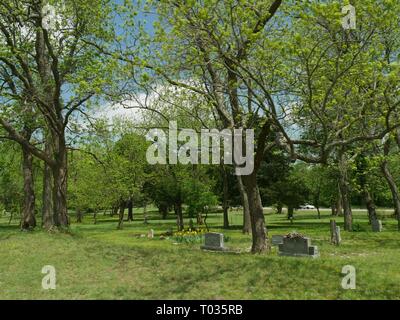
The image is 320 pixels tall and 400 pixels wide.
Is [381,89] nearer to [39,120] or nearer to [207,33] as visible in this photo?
[207,33]

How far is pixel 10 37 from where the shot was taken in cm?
2036

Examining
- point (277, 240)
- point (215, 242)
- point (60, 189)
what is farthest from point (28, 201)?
point (277, 240)

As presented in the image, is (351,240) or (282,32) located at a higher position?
(282,32)

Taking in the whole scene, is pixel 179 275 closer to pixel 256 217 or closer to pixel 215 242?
pixel 256 217

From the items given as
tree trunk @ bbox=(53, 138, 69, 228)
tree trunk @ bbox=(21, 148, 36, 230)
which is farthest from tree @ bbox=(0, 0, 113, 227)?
tree trunk @ bbox=(21, 148, 36, 230)

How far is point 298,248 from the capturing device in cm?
1513

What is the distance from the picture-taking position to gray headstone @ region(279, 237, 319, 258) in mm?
14913

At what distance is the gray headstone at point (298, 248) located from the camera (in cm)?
1491

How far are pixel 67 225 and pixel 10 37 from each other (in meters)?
9.71

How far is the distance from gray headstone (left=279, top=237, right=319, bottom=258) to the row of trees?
0.99 metres

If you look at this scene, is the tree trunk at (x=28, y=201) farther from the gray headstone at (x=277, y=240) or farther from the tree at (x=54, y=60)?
the gray headstone at (x=277, y=240)

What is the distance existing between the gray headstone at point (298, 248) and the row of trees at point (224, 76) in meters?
0.99

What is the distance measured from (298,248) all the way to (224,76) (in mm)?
6973
